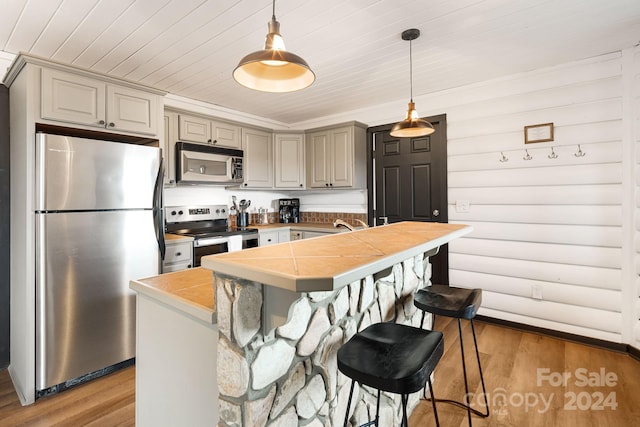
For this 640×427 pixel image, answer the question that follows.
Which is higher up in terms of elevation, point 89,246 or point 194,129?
point 194,129

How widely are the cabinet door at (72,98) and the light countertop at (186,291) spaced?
5.15ft

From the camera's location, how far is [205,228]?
366 cm

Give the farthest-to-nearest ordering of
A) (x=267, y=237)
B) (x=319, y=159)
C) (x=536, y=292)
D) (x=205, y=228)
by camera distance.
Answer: (x=319, y=159) → (x=267, y=237) → (x=205, y=228) → (x=536, y=292)

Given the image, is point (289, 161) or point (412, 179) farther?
point (289, 161)

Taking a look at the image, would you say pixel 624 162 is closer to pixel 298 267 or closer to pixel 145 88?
pixel 298 267

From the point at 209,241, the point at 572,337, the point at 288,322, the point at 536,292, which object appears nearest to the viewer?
the point at 288,322

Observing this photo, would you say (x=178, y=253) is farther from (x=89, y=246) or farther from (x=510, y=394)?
(x=510, y=394)

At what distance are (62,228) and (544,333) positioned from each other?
159 inches

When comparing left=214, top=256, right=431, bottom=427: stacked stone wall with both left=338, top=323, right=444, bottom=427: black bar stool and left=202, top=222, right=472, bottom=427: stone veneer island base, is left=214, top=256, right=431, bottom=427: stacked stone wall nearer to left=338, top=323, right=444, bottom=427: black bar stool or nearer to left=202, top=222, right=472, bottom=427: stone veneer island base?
left=202, top=222, right=472, bottom=427: stone veneer island base

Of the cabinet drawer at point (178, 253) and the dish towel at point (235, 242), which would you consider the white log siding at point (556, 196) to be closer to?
the dish towel at point (235, 242)

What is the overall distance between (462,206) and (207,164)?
2797 millimetres

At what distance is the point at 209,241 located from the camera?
3115 mm

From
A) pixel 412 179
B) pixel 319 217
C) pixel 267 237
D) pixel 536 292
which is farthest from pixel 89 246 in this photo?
pixel 536 292

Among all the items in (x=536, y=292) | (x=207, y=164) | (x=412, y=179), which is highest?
(x=207, y=164)
